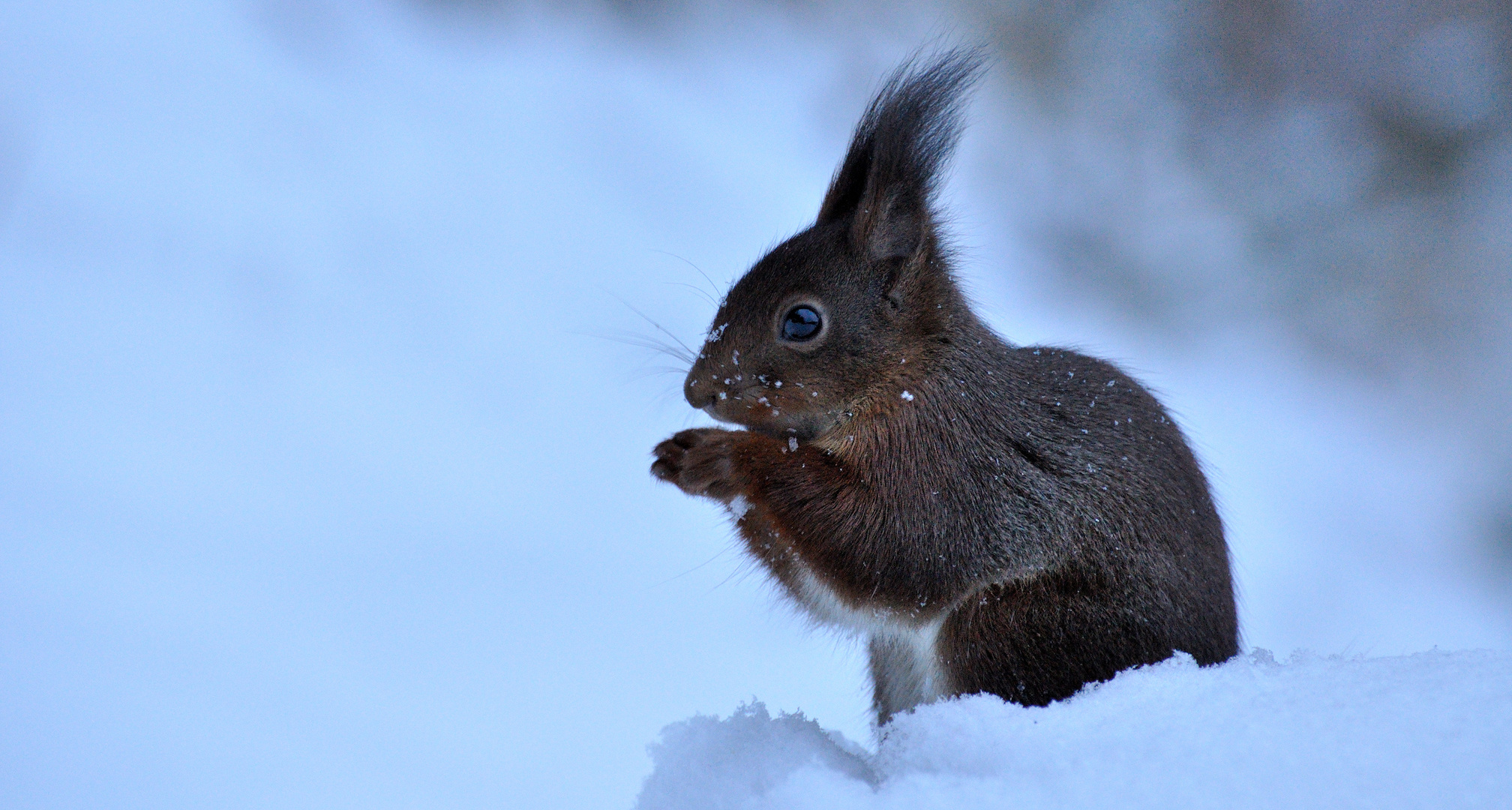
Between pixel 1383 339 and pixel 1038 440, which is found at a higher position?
pixel 1383 339

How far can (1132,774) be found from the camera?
72cm

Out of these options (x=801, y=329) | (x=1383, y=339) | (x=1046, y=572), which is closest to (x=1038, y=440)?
(x=1046, y=572)

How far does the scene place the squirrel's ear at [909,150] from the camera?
1142mm

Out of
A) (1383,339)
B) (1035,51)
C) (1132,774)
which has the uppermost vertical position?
(1035,51)

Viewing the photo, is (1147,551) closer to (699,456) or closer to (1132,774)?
(1132,774)

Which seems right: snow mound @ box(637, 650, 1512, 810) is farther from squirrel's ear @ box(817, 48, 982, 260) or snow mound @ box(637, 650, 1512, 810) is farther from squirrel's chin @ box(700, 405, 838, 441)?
squirrel's ear @ box(817, 48, 982, 260)

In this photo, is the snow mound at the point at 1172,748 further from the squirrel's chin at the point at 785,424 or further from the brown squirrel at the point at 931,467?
the squirrel's chin at the point at 785,424

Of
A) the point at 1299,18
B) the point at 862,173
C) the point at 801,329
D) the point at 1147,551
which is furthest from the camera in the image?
the point at 1299,18

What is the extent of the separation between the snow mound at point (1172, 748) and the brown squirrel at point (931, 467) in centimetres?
10

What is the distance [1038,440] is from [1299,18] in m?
1.39

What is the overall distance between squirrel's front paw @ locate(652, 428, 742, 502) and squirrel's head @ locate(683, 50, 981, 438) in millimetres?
99

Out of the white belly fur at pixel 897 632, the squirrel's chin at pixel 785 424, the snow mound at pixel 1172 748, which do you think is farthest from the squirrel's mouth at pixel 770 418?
the snow mound at pixel 1172 748

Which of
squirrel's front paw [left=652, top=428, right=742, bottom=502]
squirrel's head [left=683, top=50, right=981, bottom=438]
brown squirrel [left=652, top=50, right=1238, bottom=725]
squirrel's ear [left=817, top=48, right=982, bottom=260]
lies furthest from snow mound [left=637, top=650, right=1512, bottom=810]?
squirrel's ear [left=817, top=48, right=982, bottom=260]

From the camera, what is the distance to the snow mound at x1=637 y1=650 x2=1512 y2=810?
695 millimetres
